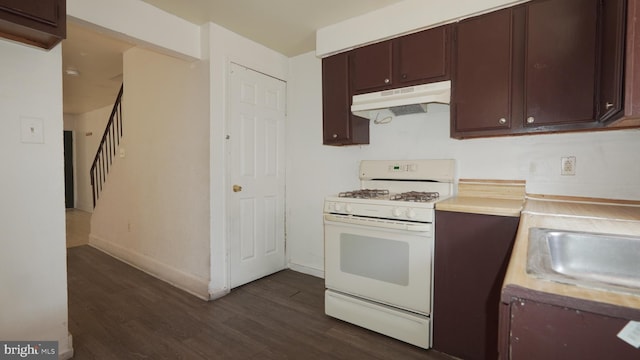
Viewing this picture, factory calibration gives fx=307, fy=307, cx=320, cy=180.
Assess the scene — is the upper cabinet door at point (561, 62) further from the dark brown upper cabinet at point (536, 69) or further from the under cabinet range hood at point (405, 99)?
the under cabinet range hood at point (405, 99)

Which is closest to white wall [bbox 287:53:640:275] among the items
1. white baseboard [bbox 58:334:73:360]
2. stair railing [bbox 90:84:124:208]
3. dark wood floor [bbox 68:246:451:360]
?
dark wood floor [bbox 68:246:451:360]

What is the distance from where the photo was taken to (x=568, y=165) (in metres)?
2.00

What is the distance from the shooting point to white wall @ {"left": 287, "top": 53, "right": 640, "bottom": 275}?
1892 millimetres

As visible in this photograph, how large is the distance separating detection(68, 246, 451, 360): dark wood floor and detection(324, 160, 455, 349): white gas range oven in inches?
6.1

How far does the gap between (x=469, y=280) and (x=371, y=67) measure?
170cm

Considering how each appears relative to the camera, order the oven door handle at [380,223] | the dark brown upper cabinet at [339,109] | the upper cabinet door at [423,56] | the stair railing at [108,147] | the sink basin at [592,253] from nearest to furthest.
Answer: the sink basin at [592,253]
the oven door handle at [380,223]
the upper cabinet door at [423,56]
the dark brown upper cabinet at [339,109]
the stair railing at [108,147]

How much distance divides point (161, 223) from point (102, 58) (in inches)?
92.9

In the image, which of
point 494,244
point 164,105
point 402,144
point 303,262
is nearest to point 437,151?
point 402,144

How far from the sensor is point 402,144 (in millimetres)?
2676

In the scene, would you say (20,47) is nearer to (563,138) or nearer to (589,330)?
(589,330)

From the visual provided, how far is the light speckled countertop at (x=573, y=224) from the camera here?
0.68 m

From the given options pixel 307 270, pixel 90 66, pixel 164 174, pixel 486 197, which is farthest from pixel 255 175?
pixel 90 66

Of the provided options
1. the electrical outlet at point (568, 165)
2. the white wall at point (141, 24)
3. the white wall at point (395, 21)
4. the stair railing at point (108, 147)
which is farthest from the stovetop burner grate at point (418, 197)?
the stair railing at point (108, 147)

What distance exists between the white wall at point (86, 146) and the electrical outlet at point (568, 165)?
8063 millimetres
